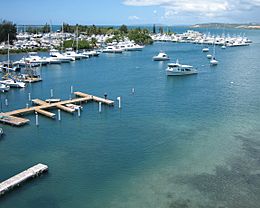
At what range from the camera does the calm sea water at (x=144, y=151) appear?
23.9 meters

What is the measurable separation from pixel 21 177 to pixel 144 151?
40.5ft

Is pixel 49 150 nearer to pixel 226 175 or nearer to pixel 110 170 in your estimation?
pixel 110 170

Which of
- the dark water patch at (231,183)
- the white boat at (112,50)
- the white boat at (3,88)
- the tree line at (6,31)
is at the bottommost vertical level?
the dark water patch at (231,183)

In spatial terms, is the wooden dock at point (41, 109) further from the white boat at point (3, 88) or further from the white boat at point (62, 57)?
the white boat at point (62, 57)

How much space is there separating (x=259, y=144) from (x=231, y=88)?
30.0 meters

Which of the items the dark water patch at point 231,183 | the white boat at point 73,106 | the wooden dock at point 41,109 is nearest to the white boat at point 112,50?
the wooden dock at point 41,109

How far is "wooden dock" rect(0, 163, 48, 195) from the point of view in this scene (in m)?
23.9

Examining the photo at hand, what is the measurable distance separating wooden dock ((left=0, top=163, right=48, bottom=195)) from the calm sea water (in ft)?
1.59

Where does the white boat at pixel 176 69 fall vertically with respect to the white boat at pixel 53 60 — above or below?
below

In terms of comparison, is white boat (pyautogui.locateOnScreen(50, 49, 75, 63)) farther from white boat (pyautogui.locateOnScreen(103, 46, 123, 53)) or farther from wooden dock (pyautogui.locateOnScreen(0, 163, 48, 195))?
wooden dock (pyautogui.locateOnScreen(0, 163, 48, 195))

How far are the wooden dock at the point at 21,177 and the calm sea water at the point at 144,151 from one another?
483 millimetres

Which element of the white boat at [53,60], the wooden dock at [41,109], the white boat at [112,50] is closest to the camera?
the wooden dock at [41,109]

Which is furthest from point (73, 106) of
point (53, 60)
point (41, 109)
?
point (53, 60)

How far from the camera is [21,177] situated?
25.3 m
